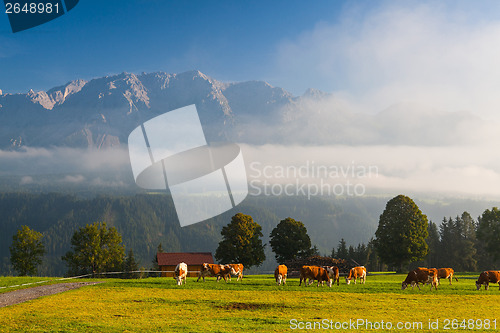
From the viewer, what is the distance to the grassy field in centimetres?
1534

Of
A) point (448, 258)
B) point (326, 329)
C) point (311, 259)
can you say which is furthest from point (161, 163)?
point (448, 258)

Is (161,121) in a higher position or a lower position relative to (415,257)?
higher

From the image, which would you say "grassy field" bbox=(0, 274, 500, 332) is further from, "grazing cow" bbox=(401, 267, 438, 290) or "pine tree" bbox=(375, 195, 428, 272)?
"pine tree" bbox=(375, 195, 428, 272)

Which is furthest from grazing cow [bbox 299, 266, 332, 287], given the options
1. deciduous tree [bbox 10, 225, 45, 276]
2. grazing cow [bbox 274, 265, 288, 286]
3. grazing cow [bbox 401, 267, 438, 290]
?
deciduous tree [bbox 10, 225, 45, 276]

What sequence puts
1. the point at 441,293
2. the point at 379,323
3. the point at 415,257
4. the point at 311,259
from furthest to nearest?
the point at 415,257
the point at 311,259
the point at 441,293
the point at 379,323

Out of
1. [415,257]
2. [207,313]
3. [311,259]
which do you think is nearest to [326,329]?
[207,313]

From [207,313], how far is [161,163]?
15.6 metres

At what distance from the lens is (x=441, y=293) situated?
29500 millimetres

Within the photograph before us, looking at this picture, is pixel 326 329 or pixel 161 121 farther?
pixel 161 121

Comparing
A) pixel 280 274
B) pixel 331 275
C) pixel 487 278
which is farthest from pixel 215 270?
pixel 487 278

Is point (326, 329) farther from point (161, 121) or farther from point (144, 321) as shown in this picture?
point (161, 121)

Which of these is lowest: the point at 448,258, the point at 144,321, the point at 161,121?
the point at 448,258

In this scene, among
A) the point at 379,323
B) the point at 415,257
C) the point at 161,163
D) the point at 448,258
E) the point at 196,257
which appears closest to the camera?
the point at 379,323

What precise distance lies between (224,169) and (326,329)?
19466 millimetres
